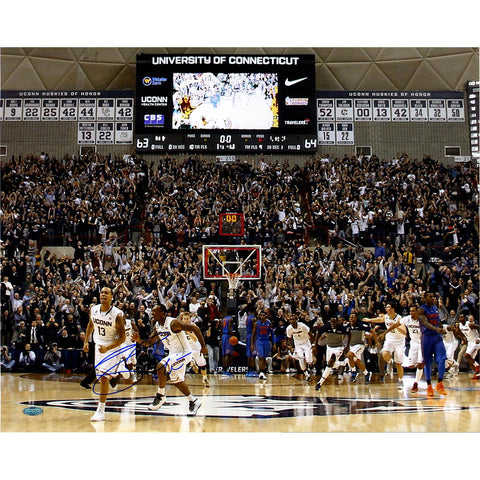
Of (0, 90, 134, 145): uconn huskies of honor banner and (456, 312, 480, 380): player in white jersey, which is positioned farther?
(0, 90, 134, 145): uconn huskies of honor banner

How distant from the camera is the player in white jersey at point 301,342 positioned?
1547 centimetres

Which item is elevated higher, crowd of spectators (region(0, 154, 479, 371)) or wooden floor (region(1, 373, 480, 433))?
crowd of spectators (region(0, 154, 479, 371))

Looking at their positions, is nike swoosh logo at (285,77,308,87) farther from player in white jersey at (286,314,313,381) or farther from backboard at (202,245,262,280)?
player in white jersey at (286,314,313,381)

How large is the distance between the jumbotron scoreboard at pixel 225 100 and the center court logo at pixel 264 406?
18.2m

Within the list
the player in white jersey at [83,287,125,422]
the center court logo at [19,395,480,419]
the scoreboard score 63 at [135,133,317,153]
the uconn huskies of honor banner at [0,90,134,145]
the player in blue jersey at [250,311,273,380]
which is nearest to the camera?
the player in white jersey at [83,287,125,422]

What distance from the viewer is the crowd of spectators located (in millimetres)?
17953

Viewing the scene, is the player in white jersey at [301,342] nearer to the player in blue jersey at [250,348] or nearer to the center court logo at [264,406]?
the player in blue jersey at [250,348]

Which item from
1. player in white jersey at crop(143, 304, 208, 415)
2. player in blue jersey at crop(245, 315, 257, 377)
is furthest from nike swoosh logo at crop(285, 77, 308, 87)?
player in white jersey at crop(143, 304, 208, 415)

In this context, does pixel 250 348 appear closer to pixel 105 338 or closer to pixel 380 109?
pixel 105 338

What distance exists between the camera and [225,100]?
2834 centimetres

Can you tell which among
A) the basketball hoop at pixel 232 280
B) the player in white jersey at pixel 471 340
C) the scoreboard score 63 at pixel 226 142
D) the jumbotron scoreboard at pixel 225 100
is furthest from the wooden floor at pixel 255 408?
the jumbotron scoreboard at pixel 225 100

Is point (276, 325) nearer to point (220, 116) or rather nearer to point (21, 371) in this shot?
point (21, 371)

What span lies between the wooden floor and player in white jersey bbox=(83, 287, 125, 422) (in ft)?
1.75

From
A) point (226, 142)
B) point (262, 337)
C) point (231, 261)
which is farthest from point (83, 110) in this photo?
point (262, 337)
